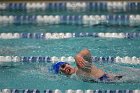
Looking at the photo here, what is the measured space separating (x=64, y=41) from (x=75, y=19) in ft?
3.13

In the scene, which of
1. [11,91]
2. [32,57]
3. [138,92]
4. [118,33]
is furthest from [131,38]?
[11,91]

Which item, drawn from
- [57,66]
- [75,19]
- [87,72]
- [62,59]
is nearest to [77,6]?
[75,19]

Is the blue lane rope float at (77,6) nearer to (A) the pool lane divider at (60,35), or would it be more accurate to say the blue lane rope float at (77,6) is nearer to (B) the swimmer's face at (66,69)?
(A) the pool lane divider at (60,35)

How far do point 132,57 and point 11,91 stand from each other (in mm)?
1754

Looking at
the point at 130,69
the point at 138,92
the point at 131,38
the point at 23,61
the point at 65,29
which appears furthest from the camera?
the point at 65,29

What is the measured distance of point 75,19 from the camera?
6.70 m

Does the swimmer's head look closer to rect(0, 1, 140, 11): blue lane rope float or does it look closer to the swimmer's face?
the swimmer's face

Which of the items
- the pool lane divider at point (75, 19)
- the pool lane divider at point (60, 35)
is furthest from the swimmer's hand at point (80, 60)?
the pool lane divider at point (75, 19)

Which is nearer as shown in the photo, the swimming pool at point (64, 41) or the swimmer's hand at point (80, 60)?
the swimmer's hand at point (80, 60)

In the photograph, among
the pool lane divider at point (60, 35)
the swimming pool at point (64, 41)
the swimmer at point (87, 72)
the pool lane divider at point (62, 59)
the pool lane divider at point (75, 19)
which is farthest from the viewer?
the pool lane divider at point (75, 19)

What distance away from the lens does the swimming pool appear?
14.8 feet

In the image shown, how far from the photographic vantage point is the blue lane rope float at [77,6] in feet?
24.3

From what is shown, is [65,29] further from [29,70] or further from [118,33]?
[29,70]

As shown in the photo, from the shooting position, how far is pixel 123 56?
5.16 meters
